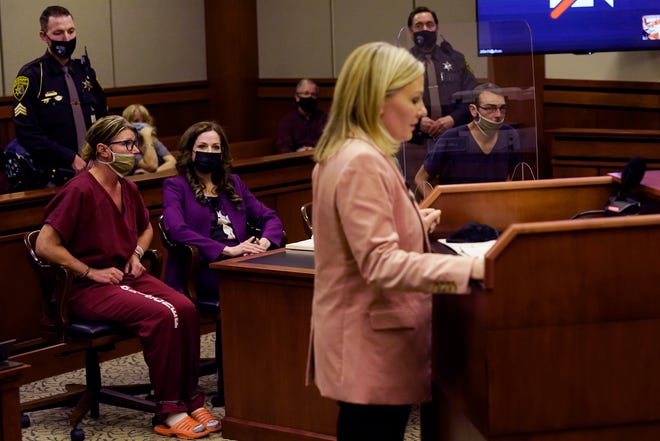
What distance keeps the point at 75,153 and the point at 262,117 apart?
4.78 meters

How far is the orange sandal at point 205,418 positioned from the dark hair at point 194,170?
96 cm

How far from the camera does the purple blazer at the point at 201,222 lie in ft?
16.1

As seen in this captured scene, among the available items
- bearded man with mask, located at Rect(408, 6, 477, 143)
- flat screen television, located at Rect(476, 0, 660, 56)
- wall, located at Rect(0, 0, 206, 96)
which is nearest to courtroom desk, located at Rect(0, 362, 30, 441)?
bearded man with mask, located at Rect(408, 6, 477, 143)

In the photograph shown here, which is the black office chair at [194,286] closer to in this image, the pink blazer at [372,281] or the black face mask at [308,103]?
the pink blazer at [372,281]

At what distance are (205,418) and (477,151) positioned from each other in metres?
1.66

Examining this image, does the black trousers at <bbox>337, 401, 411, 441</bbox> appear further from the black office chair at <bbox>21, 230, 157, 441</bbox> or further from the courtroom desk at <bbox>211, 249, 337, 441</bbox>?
the black office chair at <bbox>21, 230, 157, 441</bbox>

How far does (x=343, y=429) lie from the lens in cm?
249

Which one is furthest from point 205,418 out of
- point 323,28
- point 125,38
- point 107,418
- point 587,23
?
point 323,28

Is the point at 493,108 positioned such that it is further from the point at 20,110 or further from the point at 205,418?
the point at 20,110

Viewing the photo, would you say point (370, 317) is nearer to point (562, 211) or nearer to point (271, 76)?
point (562, 211)

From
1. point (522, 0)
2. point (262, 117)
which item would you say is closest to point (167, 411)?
point (522, 0)

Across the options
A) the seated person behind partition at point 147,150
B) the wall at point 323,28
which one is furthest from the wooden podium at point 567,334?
the wall at point 323,28

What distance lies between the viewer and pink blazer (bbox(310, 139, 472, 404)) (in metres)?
2.30

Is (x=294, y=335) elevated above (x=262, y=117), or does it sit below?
below
